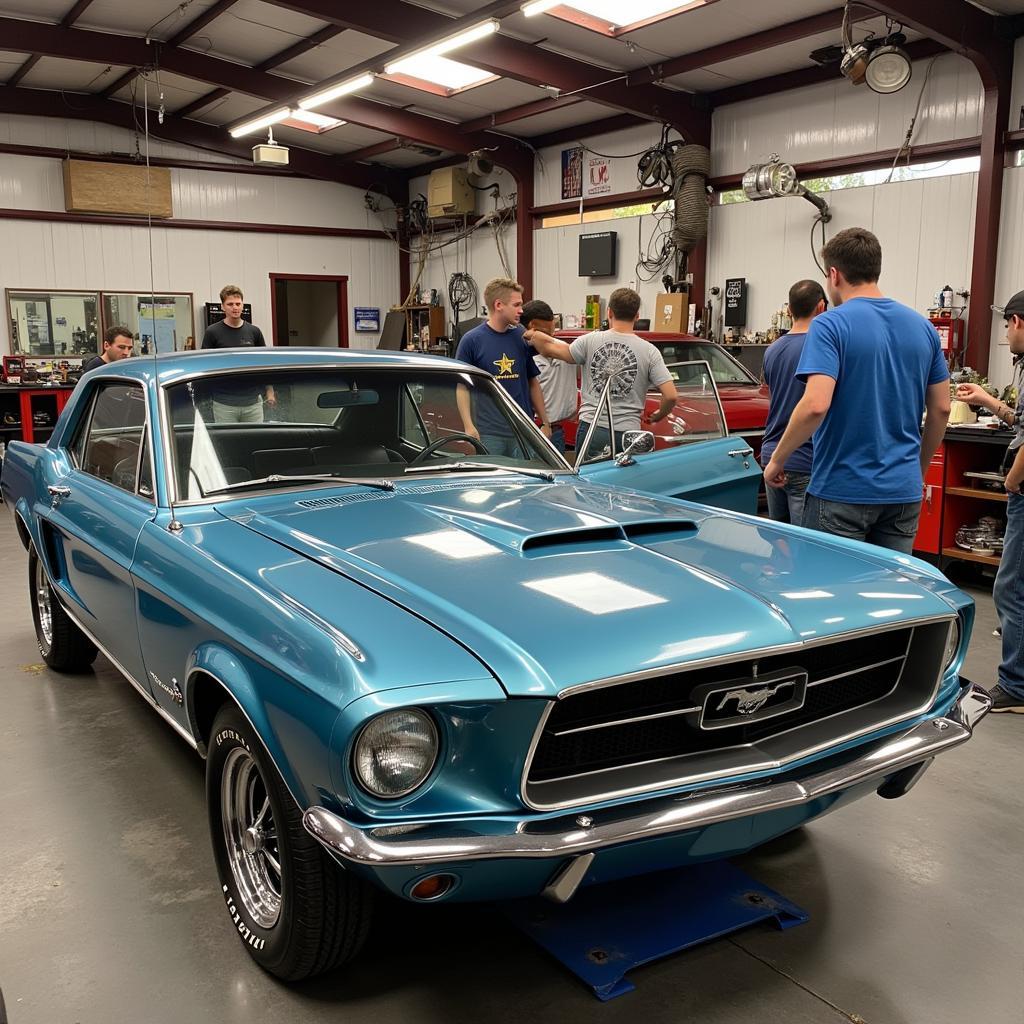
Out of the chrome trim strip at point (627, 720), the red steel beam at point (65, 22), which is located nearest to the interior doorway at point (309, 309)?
the red steel beam at point (65, 22)

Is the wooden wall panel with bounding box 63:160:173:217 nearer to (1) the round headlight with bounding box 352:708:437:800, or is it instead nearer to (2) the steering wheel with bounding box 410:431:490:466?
(2) the steering wheel with bounding box 410:431:490:466

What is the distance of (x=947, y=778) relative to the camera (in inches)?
140

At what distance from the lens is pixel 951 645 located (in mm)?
2471

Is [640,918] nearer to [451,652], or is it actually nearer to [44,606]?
[451,652]

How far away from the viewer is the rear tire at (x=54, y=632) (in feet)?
14.5

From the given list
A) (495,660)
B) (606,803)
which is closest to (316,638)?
(495,660)

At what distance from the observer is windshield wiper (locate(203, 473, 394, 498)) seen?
3.00m

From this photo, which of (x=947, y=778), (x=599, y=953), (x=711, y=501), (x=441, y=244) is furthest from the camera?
(x=441, y=244)

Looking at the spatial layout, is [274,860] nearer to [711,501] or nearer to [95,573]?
[95,573]

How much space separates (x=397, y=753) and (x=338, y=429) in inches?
70.3

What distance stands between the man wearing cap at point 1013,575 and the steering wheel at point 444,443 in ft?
6.80

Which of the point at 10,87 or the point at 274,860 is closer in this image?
the point at 274,860

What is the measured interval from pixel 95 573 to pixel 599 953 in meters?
2.08

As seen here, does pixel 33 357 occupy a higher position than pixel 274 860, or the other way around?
pixel 33 357
